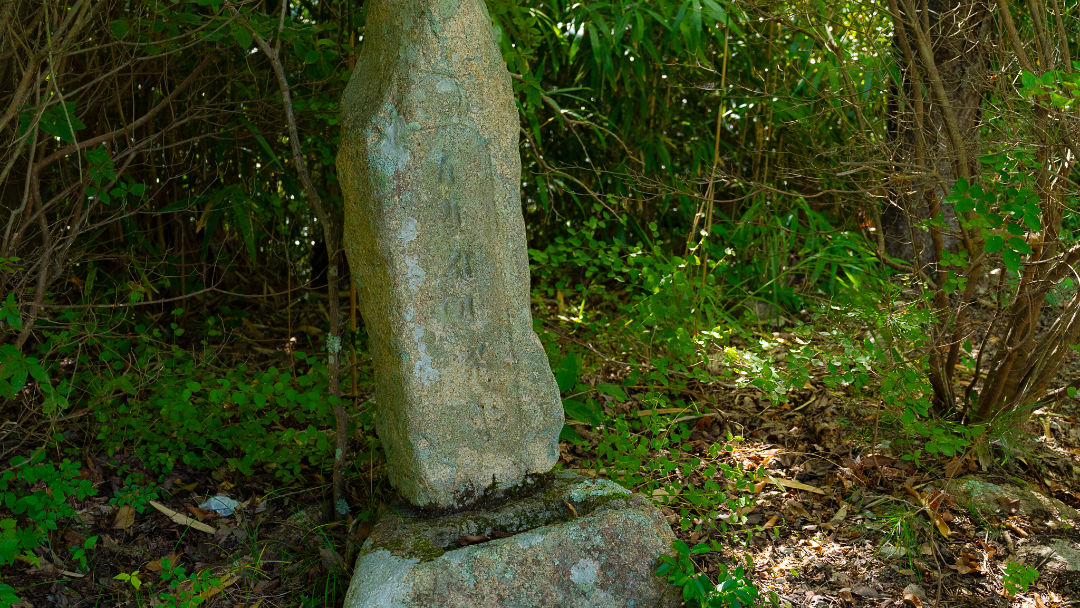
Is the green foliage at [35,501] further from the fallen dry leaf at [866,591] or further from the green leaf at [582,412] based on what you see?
the fallen dry leaf at [866,591]

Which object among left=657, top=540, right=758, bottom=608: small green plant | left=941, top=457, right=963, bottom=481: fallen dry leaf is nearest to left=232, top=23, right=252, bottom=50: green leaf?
left=657, top=540, right=758, bottom=608: small green plant

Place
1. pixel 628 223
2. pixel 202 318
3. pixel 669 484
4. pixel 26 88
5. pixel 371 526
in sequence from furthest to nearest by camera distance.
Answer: pixel 628 223 → pixel 202 318 → pixel 669 484 → pixel 371 526 → pixel 26 88

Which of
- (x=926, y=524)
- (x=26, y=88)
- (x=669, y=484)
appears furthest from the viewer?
(x=669, y=484)

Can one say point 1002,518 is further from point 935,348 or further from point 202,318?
point 202,318

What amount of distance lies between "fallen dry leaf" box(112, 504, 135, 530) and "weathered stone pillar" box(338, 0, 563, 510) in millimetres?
866

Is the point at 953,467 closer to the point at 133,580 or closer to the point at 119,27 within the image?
the point at 133,580

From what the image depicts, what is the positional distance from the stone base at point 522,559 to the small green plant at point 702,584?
5 centimetres

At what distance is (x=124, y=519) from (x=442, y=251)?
1.32 meters

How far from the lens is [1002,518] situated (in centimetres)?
275

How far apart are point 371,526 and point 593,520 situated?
0.68m

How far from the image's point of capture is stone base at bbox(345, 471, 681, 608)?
209 cm

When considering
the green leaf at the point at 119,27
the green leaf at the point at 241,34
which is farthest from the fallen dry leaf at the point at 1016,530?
the green leaf at the point at 119,27

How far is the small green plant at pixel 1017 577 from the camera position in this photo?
2.34 metres

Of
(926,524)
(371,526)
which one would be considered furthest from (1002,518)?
(371,526)
